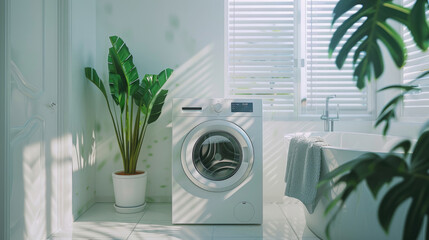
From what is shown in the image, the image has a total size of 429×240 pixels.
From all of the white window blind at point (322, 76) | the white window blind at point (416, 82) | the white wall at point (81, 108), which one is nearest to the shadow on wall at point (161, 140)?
the white wall at point (81, 108)

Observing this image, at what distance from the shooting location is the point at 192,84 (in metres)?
2.91

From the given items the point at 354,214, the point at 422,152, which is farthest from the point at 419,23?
the point at 354,214

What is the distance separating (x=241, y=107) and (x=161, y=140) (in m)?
0.94

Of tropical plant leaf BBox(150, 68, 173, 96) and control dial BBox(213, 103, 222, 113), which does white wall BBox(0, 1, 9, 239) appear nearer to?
tropical plant leaf BBox(150, 68, 173, 96)

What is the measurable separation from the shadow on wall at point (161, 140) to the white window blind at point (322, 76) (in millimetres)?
876

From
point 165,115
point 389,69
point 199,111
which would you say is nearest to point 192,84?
point 165,115

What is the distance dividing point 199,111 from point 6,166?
4.07ft

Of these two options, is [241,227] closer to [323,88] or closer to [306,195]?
[306,195]

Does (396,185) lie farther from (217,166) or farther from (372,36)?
(217,166)

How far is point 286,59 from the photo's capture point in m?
2.99

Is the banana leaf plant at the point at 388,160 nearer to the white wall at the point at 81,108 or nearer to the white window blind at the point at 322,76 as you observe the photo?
the white wall at the point at 81,108

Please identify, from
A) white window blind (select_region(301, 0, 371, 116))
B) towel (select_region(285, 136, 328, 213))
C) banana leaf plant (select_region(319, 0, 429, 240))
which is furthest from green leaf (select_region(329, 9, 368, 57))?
white window blind (select_region(301, 0, 371, 116))

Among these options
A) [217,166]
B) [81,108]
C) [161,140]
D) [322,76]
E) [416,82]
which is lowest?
[217,166]

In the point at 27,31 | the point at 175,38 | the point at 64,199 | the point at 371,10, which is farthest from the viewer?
the point at 175,38
